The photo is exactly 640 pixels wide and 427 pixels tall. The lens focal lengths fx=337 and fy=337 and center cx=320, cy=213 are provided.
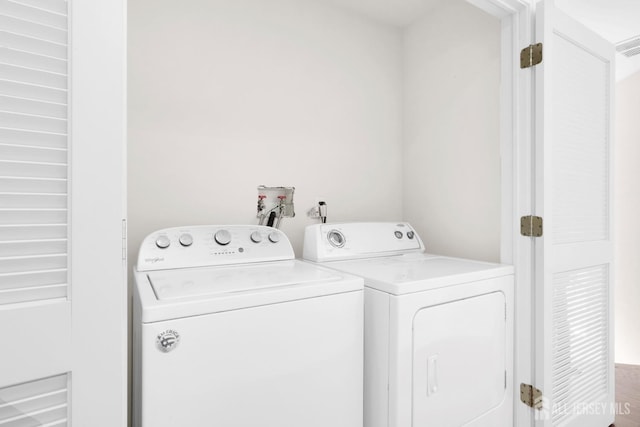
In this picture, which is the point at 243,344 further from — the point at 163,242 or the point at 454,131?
the point at 454,131

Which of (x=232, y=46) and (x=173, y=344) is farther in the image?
(x=232, y=46)

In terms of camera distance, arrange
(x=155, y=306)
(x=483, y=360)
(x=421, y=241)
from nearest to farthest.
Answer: (x=155, y=306) < (x=483, y=360) < (x=421, y=241)

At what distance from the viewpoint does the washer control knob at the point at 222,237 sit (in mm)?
1555

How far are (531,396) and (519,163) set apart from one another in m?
1.14

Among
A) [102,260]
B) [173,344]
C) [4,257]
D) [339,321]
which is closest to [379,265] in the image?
[339,321]

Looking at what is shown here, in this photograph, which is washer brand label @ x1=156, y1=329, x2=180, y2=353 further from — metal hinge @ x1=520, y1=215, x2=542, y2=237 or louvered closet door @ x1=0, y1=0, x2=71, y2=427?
metal hinge @ x1=520, y1=215, x2=542, y2=237

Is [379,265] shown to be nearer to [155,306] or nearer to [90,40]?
[155,306]

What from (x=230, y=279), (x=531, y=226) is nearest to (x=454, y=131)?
(x=531, y=226)

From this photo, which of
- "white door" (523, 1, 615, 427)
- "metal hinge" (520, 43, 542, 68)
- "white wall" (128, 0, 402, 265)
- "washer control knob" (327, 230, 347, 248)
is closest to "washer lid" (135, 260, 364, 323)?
"washer control knob" (327, 230, 347, 248)

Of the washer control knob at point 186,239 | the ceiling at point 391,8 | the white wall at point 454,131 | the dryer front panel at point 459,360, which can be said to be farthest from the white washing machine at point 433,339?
the ceiling at point 391,8

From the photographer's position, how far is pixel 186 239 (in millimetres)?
1487

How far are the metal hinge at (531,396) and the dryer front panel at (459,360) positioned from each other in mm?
123

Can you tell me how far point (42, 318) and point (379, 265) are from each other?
4.25 ft

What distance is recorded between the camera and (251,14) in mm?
1898
